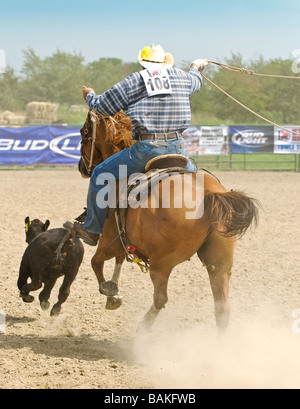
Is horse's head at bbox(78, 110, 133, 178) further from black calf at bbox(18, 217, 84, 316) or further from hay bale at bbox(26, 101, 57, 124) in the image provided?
hay bale at bbox(26, 101, 57, 124)

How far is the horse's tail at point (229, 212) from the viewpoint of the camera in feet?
14.0

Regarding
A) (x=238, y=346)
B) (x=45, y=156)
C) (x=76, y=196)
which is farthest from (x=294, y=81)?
(x=238, y=346)

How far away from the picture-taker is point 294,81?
35656mm

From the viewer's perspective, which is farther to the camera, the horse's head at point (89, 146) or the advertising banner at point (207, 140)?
the advertising banner at point (207, 140)

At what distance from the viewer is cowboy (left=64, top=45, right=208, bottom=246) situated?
467 centimetres

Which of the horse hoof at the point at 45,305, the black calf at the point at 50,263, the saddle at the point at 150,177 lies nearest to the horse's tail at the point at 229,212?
the saddle at the point at 150,177

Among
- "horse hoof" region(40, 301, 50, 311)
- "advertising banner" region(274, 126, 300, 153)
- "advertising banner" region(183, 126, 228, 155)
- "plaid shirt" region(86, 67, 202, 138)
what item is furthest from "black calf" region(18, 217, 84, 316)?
"advertising banner" region(274, 126, 300, 153)

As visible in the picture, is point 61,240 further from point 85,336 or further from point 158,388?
point 158,388

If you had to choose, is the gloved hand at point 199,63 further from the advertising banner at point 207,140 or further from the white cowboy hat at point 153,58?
the advertising banner at point 207,140

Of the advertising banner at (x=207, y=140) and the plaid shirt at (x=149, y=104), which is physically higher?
Answer: the plaid shirt at (x=149, y=104)

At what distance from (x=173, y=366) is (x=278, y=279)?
106 inches

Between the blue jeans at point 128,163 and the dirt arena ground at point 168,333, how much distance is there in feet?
3.22

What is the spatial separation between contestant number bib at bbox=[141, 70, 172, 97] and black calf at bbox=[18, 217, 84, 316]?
1.66 metres

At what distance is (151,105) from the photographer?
4.68 m
